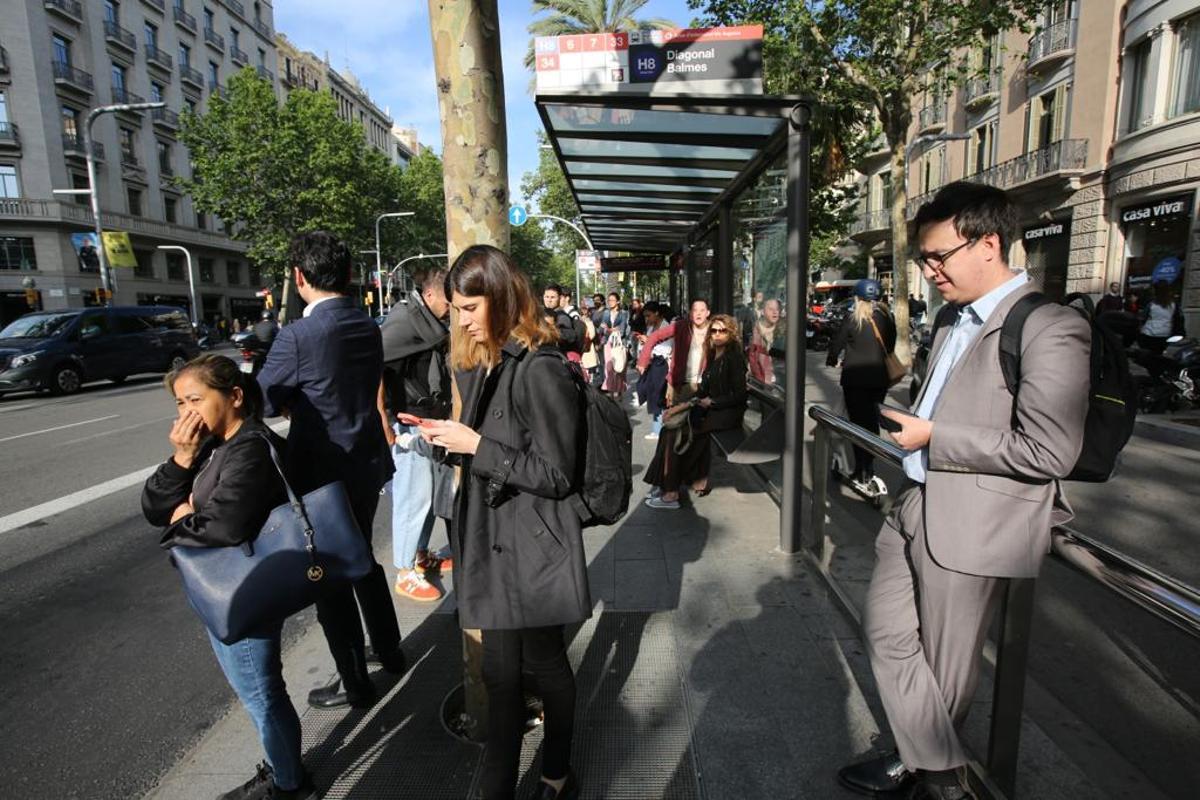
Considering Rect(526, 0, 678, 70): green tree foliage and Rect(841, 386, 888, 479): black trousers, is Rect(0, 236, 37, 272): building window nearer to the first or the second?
Rect(526, 0, 678, 70): green tree foliage

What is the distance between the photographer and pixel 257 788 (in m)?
2.22

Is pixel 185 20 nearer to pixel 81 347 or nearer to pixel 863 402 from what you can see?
pixel 81 347

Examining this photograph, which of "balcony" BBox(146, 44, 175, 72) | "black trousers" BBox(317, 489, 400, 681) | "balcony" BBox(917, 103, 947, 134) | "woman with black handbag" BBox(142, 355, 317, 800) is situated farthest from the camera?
"balcony" BBox(146, 44, 175, 72)

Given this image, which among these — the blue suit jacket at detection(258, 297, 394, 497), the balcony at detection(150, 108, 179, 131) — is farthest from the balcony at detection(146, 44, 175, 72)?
the blue suit jacket at detection(258, 297, 394, 497)

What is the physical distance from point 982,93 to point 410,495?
29.6m

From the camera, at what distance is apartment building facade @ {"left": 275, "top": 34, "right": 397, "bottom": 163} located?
5803cm

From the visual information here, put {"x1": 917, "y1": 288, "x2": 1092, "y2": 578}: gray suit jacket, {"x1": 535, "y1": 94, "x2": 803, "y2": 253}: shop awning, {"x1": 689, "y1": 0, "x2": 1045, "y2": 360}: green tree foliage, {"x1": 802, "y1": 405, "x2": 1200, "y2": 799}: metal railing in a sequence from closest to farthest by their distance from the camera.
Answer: {"x1": 802, "y1": 405, "x2": 1200, "y2": 799}: metal railing
{"x1": 917, "y1": 288, "x2": 1092, "y2": 578}: gray suit jacket
{"x1": 535, "y1": 94, "x2": 803, "y2": 253}: shop awning
{"x1": 689, "y1": 0, "x2": 1045, "y2": 360}: green tree foliage

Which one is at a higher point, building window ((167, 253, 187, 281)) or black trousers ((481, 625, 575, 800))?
building window ((167, 253, 187, 281))

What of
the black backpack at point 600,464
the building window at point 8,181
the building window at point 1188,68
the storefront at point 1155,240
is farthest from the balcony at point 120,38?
the black backpack at point 600,464

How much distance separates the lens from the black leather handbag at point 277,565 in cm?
189

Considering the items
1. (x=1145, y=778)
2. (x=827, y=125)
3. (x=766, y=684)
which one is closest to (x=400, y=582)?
(x=766, y=684)

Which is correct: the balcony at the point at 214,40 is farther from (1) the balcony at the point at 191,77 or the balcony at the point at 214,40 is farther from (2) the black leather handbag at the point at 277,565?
(2) the black leather handbag at the point at 277,565

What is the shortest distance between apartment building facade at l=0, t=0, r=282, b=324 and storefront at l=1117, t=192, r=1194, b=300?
1267 inches

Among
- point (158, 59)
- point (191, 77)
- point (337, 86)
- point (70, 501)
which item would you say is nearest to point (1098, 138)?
point (70, 501)
